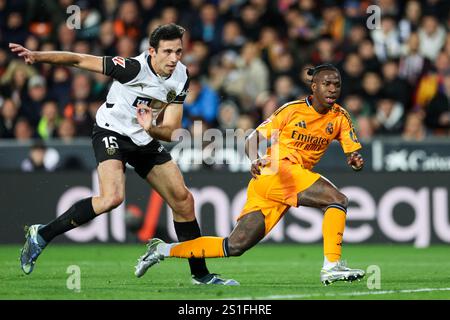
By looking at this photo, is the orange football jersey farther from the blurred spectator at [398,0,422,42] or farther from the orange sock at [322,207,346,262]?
the blurred spectator at [398,0,422,42]

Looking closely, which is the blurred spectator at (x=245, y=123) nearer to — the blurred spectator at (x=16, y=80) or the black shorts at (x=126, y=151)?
the blurred spectator at (x=16, y=80)

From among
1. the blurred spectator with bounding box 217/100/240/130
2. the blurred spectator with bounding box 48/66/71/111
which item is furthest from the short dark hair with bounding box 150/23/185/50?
the blurred spectator with bounding box 48/66/71/111

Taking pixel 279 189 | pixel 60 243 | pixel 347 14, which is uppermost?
pixel 347 14

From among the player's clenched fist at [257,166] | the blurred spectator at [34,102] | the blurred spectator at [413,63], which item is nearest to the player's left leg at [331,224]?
the player's clenched fist at [257,166]

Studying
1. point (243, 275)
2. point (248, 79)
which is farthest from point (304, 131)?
point (248, 79)

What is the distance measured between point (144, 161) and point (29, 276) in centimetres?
166

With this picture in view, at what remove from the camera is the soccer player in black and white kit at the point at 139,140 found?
950 centimetres

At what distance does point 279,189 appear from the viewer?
9.55 metres

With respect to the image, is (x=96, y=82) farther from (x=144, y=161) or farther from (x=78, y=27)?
(x=144, y=161)

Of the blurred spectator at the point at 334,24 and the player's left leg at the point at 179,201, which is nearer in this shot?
the player's left leg at the point at 179,201

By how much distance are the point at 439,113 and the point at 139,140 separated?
308 inches

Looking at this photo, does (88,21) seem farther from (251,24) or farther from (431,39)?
(431,39)

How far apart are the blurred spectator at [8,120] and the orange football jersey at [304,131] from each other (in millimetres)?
7664
